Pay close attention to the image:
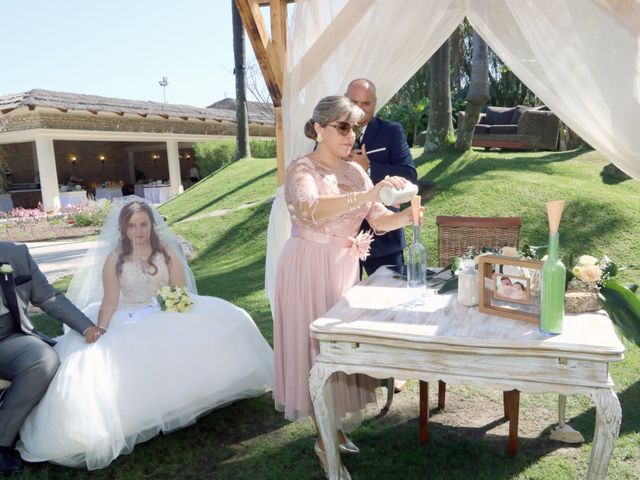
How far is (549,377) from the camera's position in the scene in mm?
1903

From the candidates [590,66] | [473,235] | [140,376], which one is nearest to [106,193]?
[140,376]

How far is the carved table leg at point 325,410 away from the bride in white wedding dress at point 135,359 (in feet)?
3.70

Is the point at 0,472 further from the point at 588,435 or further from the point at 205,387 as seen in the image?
the point at 588,435

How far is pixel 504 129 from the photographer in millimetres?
12625

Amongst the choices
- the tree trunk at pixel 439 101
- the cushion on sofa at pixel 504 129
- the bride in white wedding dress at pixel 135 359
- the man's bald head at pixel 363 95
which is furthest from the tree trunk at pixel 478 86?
the bride in white wedding dress at pixel 135 359

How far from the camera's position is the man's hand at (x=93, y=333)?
10.4 feet

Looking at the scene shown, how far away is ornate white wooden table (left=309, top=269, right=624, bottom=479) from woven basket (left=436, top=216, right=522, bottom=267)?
1.26 metres

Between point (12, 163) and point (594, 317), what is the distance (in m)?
23.1

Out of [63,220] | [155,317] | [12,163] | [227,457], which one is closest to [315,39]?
[155,317]

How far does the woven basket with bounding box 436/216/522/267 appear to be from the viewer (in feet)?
11.5

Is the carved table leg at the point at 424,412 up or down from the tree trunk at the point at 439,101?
down

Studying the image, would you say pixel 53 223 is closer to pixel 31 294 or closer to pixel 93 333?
pixel 31 294

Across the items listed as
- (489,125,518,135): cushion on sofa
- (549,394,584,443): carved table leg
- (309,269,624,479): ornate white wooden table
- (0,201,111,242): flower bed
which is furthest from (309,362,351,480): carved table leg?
(0,201,111,242): flower bed

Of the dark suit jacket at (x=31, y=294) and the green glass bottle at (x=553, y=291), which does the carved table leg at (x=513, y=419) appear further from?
the dark suit jacket at (x=31, y=294)
